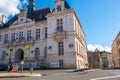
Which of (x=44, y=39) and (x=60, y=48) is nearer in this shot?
(x=60, y=48)

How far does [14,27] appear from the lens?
1901 inches

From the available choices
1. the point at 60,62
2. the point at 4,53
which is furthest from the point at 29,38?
the point at 60,62

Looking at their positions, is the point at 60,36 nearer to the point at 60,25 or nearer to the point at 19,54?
the point at 60,25

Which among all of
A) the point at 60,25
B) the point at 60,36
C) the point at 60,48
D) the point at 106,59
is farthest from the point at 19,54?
the point at 106,59

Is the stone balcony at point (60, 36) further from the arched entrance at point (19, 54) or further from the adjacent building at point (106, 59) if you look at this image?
the adjacent building at point (106, 59)

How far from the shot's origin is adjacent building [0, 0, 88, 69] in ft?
124

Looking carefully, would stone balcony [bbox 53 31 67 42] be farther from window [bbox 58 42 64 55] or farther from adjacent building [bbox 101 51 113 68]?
adjacent building [bbox 101 51 113 68]

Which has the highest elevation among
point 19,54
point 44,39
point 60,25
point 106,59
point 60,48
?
point 60,25

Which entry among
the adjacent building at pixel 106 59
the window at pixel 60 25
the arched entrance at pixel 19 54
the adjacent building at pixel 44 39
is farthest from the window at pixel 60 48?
the adjacent building at pixel 106 59

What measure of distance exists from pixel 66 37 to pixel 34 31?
11526mm

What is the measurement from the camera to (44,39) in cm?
4278

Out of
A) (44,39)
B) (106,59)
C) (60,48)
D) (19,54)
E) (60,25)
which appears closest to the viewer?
(60,48)

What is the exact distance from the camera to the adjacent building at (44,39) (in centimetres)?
3787

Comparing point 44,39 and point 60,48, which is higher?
point 44,39
